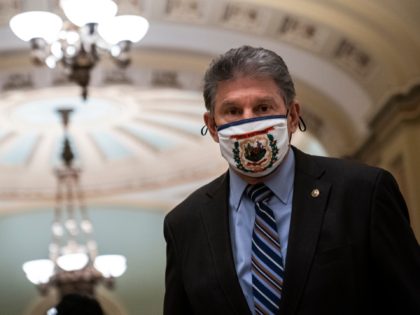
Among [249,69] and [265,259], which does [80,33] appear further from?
[265,259]

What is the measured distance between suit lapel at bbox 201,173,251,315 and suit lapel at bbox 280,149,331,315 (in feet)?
0.38

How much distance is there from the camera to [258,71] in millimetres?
2377

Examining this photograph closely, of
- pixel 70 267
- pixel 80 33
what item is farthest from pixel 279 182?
pixel 70 267

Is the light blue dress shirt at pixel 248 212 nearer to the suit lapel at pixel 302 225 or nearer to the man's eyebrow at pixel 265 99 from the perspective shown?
the suit lapel at pixel 302 225

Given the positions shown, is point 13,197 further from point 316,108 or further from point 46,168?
point 316,108

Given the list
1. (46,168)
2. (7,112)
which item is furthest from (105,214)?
(7,112)

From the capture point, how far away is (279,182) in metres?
2.39

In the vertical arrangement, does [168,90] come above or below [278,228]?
above

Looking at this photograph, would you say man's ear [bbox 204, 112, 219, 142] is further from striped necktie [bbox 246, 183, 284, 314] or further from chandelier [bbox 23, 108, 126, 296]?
chandelier [bbox 23, 108, 126, 296]

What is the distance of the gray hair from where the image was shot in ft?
7.82

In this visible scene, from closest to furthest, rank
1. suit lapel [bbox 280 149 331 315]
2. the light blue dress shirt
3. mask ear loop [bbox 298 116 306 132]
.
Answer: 1. suit lapel [bbox 280 149 331 315]
2. the light blue dress shirt
3. mask ear loop [bbox 298 116 306 132]

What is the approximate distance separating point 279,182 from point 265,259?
8.1 inches

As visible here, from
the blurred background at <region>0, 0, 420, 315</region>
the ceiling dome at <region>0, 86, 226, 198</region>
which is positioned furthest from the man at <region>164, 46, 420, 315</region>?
the ceiling dome at <region>0, 86, 226, 198</region>

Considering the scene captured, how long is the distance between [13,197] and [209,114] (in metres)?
14.7
